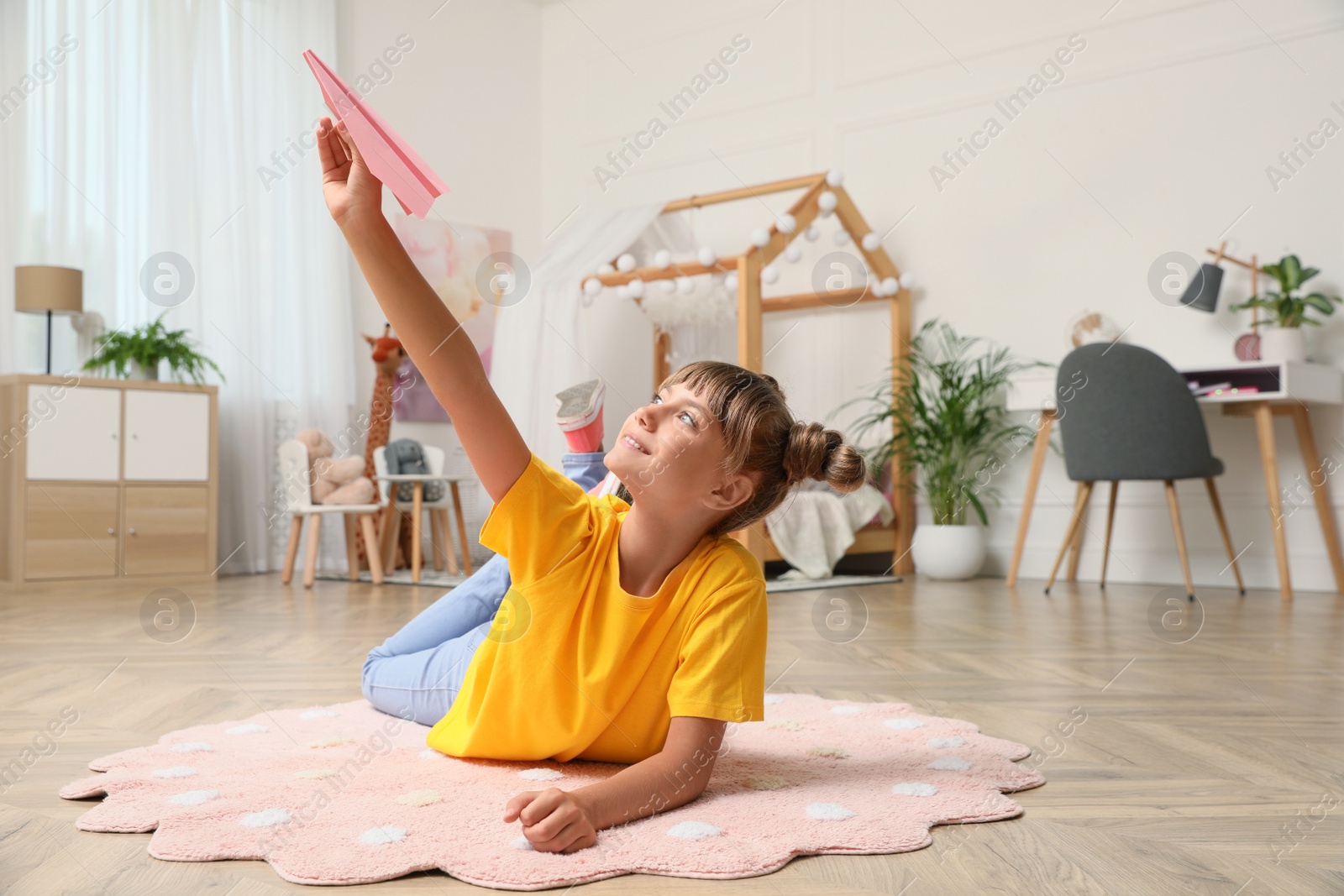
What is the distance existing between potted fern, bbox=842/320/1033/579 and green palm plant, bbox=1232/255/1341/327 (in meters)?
1.11

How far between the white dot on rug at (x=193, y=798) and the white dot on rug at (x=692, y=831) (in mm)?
557

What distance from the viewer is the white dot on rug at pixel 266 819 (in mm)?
1193

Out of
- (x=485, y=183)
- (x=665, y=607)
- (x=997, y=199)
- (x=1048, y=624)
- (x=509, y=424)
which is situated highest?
(x=485, y=183)

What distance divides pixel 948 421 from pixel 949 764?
358 cm

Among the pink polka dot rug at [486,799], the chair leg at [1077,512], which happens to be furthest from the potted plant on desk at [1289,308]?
the pink polka dot rug at [486,799]

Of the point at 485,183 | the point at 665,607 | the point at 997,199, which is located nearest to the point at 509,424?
the point at 665,607

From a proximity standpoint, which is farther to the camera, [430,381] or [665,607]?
[665,607]

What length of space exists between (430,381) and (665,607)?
0.44 metres

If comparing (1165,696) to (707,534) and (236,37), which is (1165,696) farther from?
(236,37)

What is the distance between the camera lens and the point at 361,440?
5855mm

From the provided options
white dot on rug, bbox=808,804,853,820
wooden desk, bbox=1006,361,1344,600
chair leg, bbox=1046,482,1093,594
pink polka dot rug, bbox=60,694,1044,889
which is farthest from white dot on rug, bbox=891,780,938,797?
chair leg, bbox=1046,482,1093,594

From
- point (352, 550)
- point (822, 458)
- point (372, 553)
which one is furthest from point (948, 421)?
point (822, 458)

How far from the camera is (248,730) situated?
170 centimetres

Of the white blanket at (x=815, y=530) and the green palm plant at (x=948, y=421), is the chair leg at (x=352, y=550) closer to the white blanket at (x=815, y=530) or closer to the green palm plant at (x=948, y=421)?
the white blanket at (x=815, y=530)
